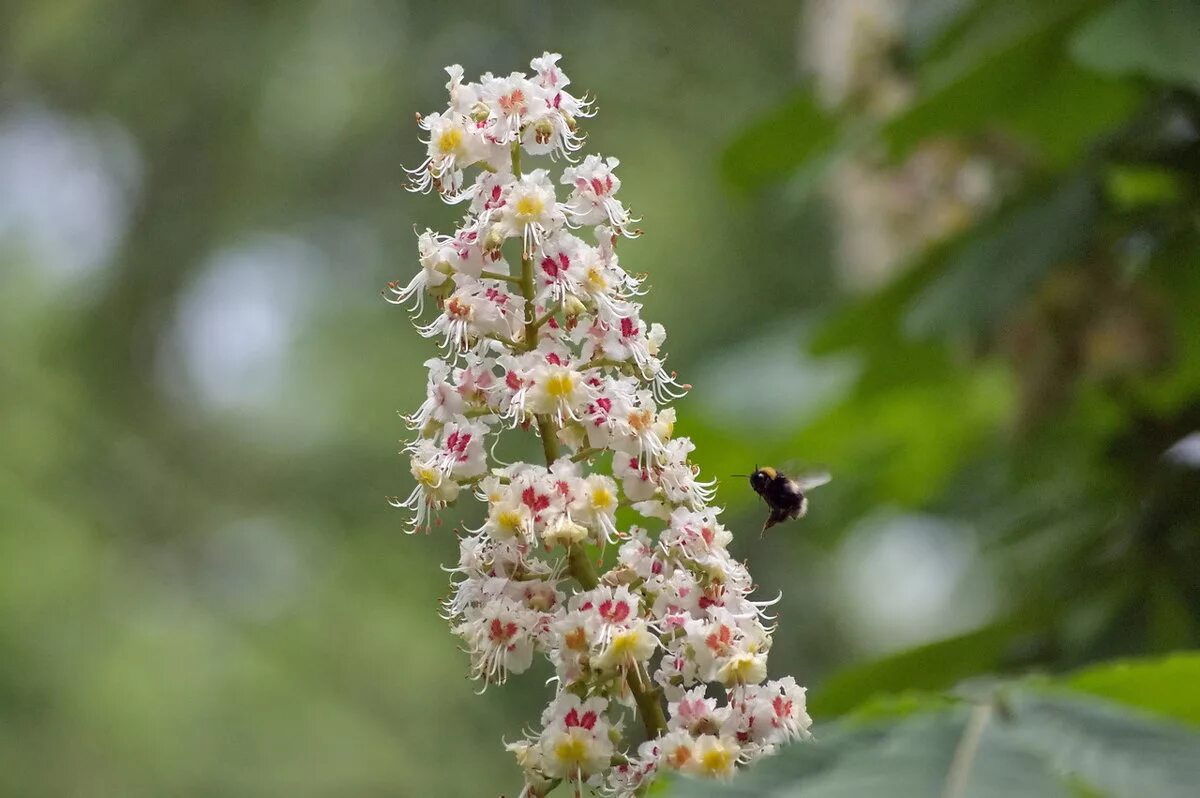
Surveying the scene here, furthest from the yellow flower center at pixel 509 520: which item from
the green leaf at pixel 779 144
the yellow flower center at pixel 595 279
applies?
the green leaf at pixel 779 144

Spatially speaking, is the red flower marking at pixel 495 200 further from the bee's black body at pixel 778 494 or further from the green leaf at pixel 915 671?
the green leaf at pixel 915 671

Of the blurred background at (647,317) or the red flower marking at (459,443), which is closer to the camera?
the red flower marking at (459,443)

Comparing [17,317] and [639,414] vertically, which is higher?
[17,317]

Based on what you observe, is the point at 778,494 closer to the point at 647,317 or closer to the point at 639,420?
the point at 639,420

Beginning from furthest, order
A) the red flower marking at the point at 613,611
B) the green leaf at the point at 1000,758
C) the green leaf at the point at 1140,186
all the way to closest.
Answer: the green leaf at the point at 1140,186, the red flower marking at the point at 613,611, the green leaf at the point at 1000,758

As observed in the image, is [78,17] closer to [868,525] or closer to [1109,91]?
[868,525]

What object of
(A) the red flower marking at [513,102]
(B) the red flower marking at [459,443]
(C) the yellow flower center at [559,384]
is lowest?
(C) the yellow flower center at [559,384]

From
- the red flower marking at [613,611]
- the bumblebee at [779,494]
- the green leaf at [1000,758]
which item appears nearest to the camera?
the green leaf at [1000,758]

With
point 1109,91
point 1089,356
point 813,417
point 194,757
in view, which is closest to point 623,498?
point 1089,356
